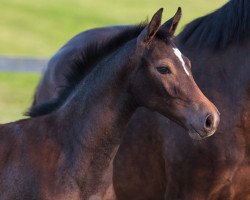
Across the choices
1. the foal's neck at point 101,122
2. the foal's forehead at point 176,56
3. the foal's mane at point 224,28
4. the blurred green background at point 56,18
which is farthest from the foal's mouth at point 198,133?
the blurred green background at point 56,18

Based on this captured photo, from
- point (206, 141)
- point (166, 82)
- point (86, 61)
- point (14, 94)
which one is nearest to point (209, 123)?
point (166, 82)

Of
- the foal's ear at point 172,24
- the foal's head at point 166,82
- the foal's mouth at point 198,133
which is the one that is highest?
the foal's ear at point 172,24

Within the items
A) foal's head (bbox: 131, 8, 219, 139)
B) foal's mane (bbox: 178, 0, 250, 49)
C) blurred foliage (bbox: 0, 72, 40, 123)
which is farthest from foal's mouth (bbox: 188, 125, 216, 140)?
blurred foliage (bbox: 0, 72, 40, 123)

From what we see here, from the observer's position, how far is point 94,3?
2933 cm

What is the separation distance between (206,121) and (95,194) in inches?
32.1

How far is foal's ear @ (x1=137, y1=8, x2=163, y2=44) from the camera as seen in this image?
4129 mm

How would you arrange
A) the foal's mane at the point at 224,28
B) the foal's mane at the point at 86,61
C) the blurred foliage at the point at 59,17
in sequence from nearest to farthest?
the foal's mane at the point at 86,61 → the foal's mane at the point at 224,28 → the blurred foliage at the point at 59,17

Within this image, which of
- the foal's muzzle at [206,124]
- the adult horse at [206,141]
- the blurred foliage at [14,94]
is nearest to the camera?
the foal's muzzle at [206,124]

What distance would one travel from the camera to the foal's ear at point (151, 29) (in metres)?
4.13

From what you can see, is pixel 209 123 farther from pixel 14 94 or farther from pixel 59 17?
pixel 59 17

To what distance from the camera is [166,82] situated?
4.15 meters

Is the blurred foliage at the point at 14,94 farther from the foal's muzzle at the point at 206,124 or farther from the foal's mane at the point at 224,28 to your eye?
the foal's muzzle at the point at 206,124

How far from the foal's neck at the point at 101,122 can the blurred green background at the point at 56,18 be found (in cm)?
1240

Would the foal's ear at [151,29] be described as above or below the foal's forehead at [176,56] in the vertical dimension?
above
